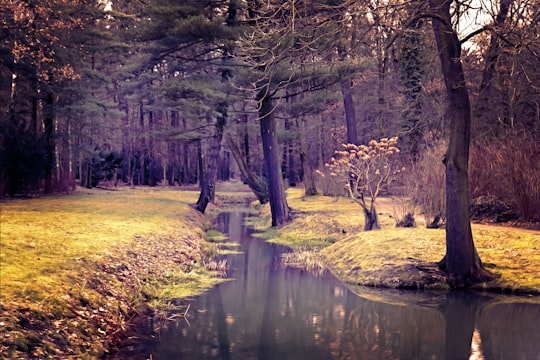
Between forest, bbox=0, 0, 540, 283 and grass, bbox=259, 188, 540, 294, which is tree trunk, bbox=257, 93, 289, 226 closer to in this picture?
forest, bbox=0, 0, 540, 283

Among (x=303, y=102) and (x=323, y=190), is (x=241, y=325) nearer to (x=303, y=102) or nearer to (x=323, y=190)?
(x=303, y=102)

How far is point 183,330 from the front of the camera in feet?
25.6

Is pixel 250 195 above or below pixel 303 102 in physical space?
below

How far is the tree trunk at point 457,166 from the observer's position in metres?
9.55

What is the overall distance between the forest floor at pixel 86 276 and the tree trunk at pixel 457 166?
4863mm

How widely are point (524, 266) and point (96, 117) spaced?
2048cm

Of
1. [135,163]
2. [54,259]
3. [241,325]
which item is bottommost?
[241,325]

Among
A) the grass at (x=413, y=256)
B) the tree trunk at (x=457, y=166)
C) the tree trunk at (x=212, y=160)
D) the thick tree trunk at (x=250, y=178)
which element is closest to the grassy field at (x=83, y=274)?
the grass at (x=413, y=256)

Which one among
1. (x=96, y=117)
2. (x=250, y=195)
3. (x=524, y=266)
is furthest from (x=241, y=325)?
(x=250, y=195)

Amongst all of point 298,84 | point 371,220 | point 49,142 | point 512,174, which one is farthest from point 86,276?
point 49,142

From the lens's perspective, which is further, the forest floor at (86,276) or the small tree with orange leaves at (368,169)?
the small tree with orange leaves at (368,169)

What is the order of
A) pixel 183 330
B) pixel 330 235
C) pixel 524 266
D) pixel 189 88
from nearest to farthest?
pixel 183 330 < pixel 524 266 < pixel 330 235 < pixel 189 88

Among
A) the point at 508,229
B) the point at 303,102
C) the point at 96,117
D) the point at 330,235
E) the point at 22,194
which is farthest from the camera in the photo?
the point at 96,117

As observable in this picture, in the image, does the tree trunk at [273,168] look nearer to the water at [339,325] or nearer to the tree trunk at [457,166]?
the water at [339,325]
